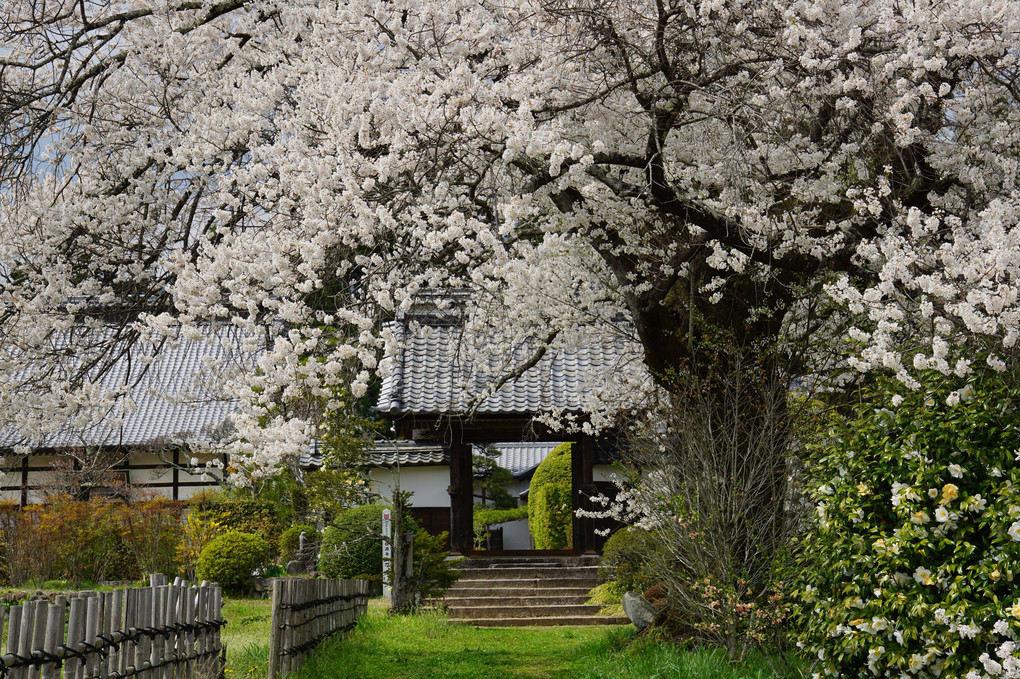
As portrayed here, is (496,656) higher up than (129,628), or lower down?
lower down

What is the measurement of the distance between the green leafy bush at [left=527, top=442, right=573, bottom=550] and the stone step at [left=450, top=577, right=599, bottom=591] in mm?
3279

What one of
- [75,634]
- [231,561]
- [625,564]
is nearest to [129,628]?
[75,634]

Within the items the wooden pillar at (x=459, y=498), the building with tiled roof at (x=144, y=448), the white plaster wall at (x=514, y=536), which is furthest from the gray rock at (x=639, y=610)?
the white plaster wall at (x=514, y=536)

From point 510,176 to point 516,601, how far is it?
23.7ft

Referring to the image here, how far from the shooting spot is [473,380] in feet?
41.3

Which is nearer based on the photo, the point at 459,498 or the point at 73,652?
the point at 73,652

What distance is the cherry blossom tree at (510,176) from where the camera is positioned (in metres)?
5.39

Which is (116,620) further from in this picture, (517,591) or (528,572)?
(528,572)

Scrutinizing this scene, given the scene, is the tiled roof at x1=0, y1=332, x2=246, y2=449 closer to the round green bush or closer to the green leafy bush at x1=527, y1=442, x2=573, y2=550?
the round green bush

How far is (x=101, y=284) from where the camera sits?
753 centimetres

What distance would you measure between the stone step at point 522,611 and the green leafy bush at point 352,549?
4.25 ft

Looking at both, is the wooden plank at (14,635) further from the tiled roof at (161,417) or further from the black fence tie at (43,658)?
the tiled roof at (161,417)

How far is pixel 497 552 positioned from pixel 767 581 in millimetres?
8867

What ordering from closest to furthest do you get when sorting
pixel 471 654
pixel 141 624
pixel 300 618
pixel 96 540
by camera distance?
pixel 141 624 < pixel 300 618 < pixel 471 654 < pixel 96 540
